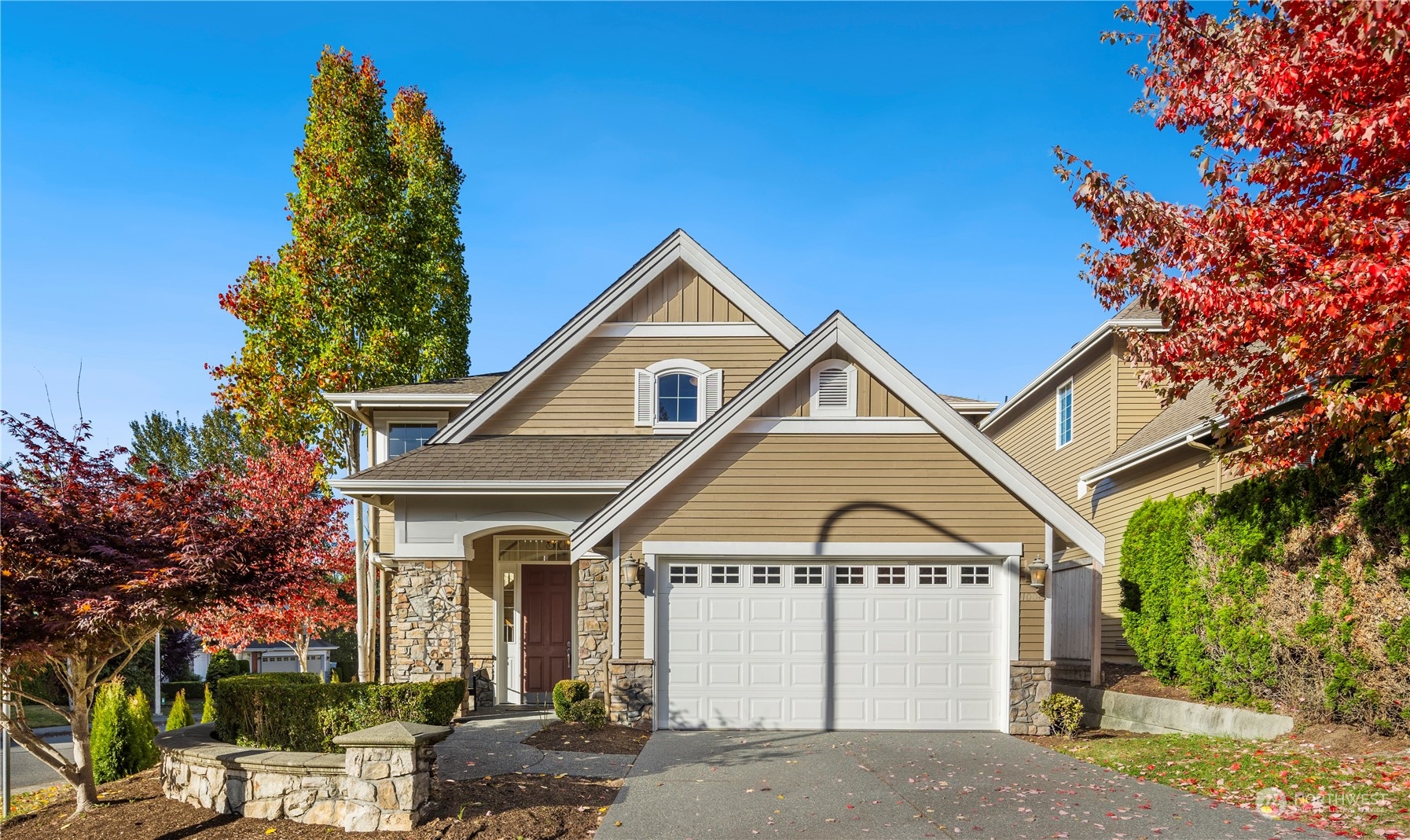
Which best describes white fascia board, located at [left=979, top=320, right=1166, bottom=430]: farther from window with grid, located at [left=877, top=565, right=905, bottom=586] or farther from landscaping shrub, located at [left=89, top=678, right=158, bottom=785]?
landscaping shrub, located at [left=89, top=678, right=158, bottom=785]

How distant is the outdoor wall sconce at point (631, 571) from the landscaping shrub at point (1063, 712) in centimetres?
543

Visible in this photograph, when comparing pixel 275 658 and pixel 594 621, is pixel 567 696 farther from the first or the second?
pixel 275 658

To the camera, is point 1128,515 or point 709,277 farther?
point 1128,515

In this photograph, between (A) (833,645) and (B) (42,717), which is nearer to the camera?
(A) (833,645)

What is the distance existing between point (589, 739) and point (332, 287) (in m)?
14.3

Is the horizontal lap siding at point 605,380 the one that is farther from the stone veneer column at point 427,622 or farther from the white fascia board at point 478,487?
the stone veneer column at point 427,622

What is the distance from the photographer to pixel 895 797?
897 cm

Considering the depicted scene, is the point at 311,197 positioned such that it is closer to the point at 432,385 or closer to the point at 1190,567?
the point at 432,385

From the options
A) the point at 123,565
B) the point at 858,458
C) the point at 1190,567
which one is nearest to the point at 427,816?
the point at 123,565

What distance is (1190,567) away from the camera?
528 inches

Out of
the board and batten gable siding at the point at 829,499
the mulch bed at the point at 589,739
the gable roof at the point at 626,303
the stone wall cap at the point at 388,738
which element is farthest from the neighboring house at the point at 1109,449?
the stone wall cap at the point at 388,738

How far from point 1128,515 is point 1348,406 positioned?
10.6 meters

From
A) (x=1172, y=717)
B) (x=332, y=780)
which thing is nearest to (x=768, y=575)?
(x=1172, y=717)

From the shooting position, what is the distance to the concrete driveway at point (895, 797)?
25.6 feet
